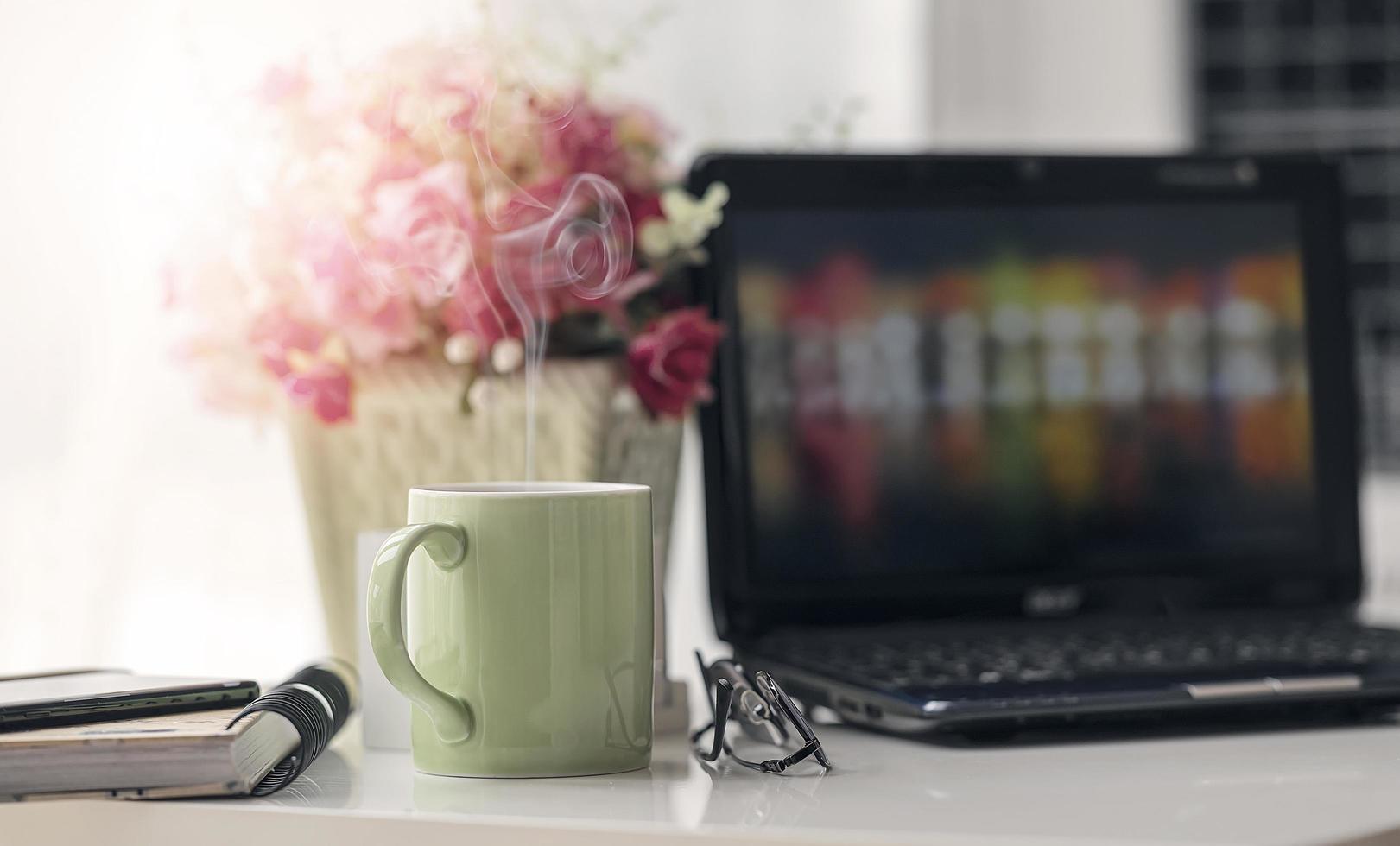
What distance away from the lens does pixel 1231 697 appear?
71cm

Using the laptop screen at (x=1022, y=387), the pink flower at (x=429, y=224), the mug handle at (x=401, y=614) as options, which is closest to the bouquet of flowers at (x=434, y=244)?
the pink flower at (x=429, y=224)

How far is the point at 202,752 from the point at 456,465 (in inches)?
12.2

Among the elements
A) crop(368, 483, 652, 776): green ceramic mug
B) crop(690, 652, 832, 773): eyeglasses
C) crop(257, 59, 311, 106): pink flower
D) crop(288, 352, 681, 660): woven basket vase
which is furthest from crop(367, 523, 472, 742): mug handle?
crop(257, 59, 311, 106): pink flower

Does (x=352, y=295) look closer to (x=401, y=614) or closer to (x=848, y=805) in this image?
(x=401, y=614)

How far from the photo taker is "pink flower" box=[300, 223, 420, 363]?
803 millimetres

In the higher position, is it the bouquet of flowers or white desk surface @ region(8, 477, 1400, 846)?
the bouquet of flowers

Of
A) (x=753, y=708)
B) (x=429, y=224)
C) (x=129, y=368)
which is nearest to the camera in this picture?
(x=753, y=708)

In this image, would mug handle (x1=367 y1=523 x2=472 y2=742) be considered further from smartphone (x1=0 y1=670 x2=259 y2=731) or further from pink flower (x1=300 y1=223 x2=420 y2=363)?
pink flower (x1=300 y1=223 x2=420 y2=363)

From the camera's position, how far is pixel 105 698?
0.61 m

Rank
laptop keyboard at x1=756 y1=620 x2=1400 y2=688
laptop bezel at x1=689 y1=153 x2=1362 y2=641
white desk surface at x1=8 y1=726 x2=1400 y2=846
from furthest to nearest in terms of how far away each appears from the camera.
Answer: laptop bezel at x1=689 y1=153 x2=1362 y2=641
laptop keyboard at x1=756 y1=620 x2=1400 y2=688
white desk surface at x1=8 y1=726 x2=1400 y2=846

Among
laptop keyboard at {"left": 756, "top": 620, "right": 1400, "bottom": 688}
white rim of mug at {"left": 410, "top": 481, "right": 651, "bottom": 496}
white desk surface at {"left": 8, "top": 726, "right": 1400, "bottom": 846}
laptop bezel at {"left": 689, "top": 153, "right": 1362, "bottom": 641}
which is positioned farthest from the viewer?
laptop bezel at {"left": 689, "top": 153, "right": 1362, "bottom": 641}

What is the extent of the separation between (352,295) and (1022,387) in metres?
0.46

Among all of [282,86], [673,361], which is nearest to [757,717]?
[673,361]

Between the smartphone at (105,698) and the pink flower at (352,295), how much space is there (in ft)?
0.77
